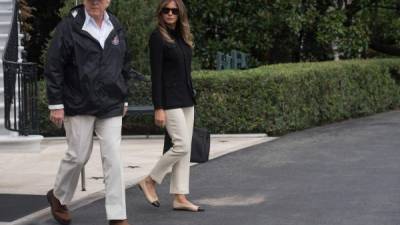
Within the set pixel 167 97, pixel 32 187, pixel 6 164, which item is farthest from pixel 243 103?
pixel 167 97

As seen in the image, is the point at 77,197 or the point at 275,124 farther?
the point at 275,124

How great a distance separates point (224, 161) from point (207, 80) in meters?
2.78

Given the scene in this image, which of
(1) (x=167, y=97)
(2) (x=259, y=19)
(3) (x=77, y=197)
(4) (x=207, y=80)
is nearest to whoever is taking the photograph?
(1) (x=167, y=97)

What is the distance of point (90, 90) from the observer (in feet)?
21.0

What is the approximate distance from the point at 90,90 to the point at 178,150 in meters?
1.10

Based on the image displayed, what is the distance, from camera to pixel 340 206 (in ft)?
24.7

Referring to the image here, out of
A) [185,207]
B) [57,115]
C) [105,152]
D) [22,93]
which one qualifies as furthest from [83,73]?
[22,93]

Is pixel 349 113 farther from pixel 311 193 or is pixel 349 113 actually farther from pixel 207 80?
pixel 311 193

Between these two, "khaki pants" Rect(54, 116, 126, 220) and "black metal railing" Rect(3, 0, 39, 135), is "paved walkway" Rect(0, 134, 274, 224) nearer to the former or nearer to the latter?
"black metal railing" Rect(3, 0, 39, 135)

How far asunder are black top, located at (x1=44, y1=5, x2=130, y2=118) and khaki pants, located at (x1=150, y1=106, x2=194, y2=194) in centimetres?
71

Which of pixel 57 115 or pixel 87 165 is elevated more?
pixel 57 115

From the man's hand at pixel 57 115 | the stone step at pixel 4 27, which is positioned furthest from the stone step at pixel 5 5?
the man's hand at pixel 57 115

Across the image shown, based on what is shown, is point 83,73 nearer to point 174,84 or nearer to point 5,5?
point 174,84

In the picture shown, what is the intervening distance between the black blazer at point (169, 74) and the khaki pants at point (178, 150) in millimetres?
86
